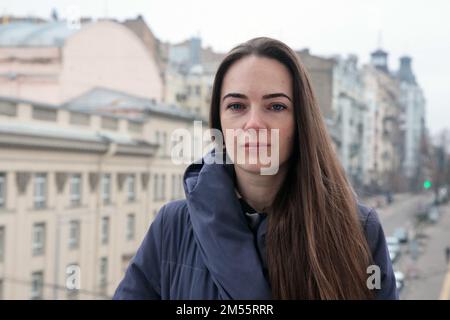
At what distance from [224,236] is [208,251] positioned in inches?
0.6

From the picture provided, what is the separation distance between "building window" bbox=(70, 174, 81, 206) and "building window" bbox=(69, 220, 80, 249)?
340mm

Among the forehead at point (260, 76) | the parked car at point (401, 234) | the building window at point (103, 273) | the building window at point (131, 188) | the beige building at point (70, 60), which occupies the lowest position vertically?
the building window at point (103, 273)

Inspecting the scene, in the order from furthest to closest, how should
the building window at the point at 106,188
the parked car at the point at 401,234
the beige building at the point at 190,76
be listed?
the beige building at the point at 190,76, the parked car at the point at 401,234, the building window at the point at 106,188

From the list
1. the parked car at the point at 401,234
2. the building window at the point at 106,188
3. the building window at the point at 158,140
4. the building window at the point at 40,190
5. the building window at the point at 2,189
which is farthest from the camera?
the building window at the point at 158,140

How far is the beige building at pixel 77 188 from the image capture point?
6492mm

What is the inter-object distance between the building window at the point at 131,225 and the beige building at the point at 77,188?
2 cm

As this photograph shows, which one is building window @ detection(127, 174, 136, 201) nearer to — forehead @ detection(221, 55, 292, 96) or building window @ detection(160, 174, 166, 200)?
building window @ detection(160, 174, 166, 200)

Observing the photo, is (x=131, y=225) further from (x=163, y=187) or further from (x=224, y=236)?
(x=224, y=236)

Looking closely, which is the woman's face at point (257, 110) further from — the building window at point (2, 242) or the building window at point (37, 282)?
the building window at point (37, 282)

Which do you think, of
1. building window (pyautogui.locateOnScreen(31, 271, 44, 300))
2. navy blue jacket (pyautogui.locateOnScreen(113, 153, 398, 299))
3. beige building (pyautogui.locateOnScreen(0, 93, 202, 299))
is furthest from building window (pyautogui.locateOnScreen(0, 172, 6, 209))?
navy blue jacket (pyautogui.locateOnScreen(113, 153, 398, 299))

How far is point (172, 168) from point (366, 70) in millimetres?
4465

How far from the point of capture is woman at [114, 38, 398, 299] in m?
0.48

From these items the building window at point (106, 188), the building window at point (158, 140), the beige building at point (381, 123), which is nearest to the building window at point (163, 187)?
the building window at point (158, 140)

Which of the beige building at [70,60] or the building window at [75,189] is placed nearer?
the beige building at [70,60]
